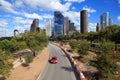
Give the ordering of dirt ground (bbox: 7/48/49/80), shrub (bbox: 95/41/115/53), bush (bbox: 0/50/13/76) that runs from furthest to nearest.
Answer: shrub (bbox: 95/41/115/53) → dirt ground (bbox: 7/48/49/80) → bush (bbox: 0/50/13/76)

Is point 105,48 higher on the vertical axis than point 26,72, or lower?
higher

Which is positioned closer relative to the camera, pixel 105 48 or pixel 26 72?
pixel 105 48

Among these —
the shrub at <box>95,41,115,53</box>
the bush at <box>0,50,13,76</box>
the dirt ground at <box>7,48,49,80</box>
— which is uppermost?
the shrub at <box>95,41,115,53</box>

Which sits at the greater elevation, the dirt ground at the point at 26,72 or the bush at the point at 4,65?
the bush at the point at 4,65

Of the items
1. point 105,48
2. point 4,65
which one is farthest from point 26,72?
point 105,48

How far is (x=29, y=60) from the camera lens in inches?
1458

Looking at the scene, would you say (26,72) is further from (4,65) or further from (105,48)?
(105,48)

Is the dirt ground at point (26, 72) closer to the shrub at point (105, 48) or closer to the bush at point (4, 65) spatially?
the bush at point (4, 65)

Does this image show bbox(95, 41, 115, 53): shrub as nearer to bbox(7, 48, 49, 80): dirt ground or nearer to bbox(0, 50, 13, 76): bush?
bbox(7, 48, 49, 80): dirt ground

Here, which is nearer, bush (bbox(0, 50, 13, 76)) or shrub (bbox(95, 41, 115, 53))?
bush (bbox(0, 50, 13, 76))

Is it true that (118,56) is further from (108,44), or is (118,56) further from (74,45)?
(74,45)

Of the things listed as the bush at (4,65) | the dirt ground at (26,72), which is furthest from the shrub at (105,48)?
the bush at (4,65)

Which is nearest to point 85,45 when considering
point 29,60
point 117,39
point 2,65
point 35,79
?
point 29,60

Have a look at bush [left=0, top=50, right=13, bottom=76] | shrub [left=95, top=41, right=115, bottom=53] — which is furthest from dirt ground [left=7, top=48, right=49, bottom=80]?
shrub [left=95, top=41, right=115, bottom=53]
